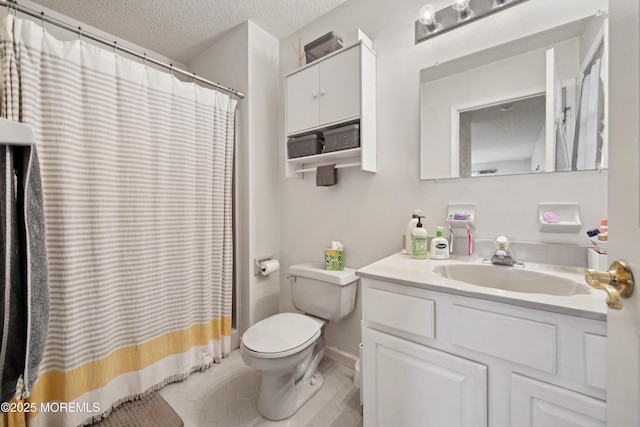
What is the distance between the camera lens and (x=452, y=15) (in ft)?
4.24

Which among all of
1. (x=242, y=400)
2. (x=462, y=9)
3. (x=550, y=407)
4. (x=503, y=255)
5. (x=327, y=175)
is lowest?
(x=242, y=400)

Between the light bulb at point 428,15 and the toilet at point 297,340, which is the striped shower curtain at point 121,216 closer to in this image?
the toilet at point 297,340

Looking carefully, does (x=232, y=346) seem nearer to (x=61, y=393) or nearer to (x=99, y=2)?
(x=61, y=393)

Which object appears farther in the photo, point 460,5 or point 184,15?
point 184,15

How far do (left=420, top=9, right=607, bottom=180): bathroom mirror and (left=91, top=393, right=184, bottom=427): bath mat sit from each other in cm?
183

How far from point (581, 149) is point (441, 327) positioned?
92cm

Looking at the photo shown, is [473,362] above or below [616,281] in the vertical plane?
below

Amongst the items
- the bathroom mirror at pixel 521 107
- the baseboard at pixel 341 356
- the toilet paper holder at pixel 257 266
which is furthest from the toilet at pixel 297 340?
the bathroom mirror at pixel 521 107

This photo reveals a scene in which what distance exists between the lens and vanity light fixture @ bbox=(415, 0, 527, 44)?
119 centimetres

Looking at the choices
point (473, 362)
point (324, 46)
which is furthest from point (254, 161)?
point (473, 362)

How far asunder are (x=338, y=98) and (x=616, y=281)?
54.9 inches

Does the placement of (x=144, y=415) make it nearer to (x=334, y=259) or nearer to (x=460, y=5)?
(x=334, y=259)

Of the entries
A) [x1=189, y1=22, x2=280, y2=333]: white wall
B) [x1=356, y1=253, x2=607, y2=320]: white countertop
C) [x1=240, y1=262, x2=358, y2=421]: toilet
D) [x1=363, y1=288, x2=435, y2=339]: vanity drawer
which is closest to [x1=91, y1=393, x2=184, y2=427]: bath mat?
[x1=240, y1=262, x2=358, y2=421]: toilet

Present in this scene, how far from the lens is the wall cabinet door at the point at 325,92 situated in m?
1.47
